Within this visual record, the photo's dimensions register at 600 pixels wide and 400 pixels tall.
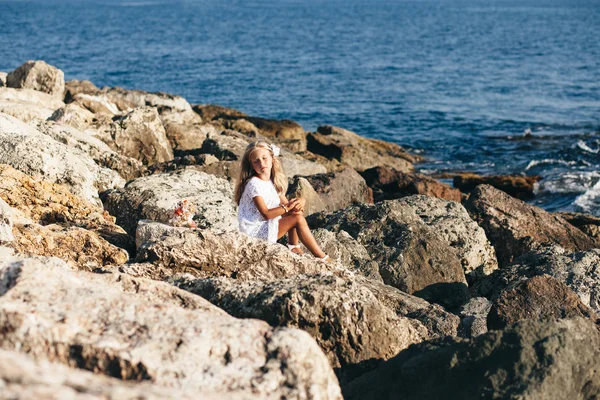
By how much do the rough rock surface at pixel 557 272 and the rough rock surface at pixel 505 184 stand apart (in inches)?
423

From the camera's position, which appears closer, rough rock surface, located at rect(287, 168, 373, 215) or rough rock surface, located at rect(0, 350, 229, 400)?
rough rock surface, located at rect(0, 350, 229, 400)

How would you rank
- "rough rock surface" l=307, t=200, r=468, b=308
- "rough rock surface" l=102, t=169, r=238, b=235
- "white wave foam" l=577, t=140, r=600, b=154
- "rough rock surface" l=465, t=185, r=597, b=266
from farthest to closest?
"white wave foam" l=577, t=140, r=600, b=154, "rough rock surface" l=465, t=185, r=597, b=266, "rough rock surface" l=102, t=169, r=238, b=235, "rough rock surface" l=307, t=200, r=468, b=308

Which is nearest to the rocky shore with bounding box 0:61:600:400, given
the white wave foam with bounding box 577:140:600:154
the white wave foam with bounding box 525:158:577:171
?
the white wave foam with bounding box 525:158:577:171

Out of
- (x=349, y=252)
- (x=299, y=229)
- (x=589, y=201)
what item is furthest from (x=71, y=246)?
(x=589, y=201)

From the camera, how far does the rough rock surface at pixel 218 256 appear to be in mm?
5582

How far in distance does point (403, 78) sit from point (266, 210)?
37.3 m

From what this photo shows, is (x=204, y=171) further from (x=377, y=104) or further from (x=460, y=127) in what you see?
(x=377, y=104)

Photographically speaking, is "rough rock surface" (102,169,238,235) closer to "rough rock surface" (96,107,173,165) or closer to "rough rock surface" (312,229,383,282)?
"rough rock surface" (312,229,383,282)

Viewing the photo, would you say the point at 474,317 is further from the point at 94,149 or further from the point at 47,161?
the point at 94,149

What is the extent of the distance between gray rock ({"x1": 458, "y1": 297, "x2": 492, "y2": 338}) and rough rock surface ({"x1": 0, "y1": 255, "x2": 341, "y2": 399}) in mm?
2691

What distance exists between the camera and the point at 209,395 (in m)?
2.82

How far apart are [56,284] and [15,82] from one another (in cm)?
1460

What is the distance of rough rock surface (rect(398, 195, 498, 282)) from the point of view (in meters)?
9.30

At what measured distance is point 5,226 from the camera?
594cm
